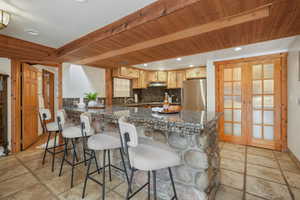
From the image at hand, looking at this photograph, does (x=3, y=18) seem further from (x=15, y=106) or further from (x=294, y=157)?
(x=294, y=157)

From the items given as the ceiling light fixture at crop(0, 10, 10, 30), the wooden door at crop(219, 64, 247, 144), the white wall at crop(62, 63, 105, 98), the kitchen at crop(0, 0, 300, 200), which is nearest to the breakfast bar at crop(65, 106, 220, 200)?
the kitchen at crop(0, 0, 300, 200)

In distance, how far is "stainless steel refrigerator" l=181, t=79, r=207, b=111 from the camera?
406 cm

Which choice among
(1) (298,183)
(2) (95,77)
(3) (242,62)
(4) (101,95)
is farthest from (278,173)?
(2) (95,77)

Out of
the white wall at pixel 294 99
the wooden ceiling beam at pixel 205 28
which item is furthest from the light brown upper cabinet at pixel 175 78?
the wooden ceiling beam at pixel 205 28

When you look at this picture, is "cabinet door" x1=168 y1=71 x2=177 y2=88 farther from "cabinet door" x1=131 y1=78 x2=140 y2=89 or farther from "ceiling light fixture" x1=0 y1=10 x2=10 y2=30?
"ceiling light fixture" x1=0 y1=10 x2=10 y2=30

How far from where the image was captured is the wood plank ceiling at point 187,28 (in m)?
1.35

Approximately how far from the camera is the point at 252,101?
3.29 metres

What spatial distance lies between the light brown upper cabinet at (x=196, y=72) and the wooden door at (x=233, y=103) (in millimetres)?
953

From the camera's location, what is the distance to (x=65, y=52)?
2613mm

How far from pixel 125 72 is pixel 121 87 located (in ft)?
1.92

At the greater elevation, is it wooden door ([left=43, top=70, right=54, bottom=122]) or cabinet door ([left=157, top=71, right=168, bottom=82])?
cabinet door ([left=157, top=71, right=168, bottom=82])

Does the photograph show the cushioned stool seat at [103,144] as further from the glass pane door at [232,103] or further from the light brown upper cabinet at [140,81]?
the light brown upper cabinet at [140,81]

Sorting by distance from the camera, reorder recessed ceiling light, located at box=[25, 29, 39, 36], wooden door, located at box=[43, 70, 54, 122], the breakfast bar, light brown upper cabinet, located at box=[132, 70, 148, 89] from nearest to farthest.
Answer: the breakfast bar, recessed ceiling light, located at box=[25, 29, 39, 36], wooden door, located at box=[43, 70, 54, 122], light brown upper cabinet, located at box=[132, 70, 148, 89]

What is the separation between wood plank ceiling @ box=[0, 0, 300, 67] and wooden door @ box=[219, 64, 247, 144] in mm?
1497
